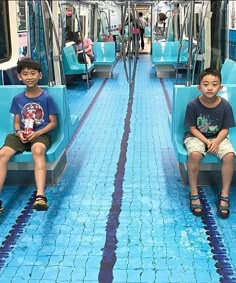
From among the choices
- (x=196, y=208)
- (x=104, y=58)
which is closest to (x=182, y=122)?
(x=196, y=208)

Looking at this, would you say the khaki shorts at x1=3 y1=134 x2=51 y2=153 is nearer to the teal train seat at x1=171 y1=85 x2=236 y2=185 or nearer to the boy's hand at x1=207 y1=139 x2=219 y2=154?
the teal train seat at x1=171 y1=85 x2=236 y2=185

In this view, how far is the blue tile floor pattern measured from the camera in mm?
2424

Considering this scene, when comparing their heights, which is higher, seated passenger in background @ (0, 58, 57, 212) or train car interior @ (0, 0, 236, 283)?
seated passenger in background @ (0, 58, 57, 212)

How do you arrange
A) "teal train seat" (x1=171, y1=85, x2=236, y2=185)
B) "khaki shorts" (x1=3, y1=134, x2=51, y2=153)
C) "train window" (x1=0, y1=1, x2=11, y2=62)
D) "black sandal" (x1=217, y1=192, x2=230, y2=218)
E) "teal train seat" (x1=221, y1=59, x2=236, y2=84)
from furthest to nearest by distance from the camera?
"train window" (x1=0, y1=1, x2=11, y2=62) → "teal train seat" (x1=221, y1=59, x2=236, y2=84) → "teal train seat" (x1=171, y1=85, x2=236, y2=185) → "khaki shorts" (x1=3, y1=134, x2=51, y2=153) → "black sandal" (x1=217, y1=192, x2=230, y2=218)

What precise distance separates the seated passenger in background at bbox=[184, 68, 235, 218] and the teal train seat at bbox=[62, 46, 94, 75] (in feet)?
18.1

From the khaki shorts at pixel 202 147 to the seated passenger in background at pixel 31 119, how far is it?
3.57ft

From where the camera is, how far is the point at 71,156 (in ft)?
14.4

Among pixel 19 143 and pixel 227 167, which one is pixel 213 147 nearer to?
pixel 227 167

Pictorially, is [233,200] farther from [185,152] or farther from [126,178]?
[126,178]

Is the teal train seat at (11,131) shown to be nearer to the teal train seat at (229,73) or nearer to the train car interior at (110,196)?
the train car interior at (110,196)

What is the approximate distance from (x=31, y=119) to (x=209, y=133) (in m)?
1.41

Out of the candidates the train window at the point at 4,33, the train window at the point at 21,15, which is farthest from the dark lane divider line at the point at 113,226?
the train window at the point at 21,15

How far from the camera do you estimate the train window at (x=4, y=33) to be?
4.67 meters

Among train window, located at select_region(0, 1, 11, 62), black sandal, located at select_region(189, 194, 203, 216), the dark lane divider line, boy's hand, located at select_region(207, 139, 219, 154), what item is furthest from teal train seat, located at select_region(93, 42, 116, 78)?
black sandal, located at select_region(189, 194, 203, 216)
